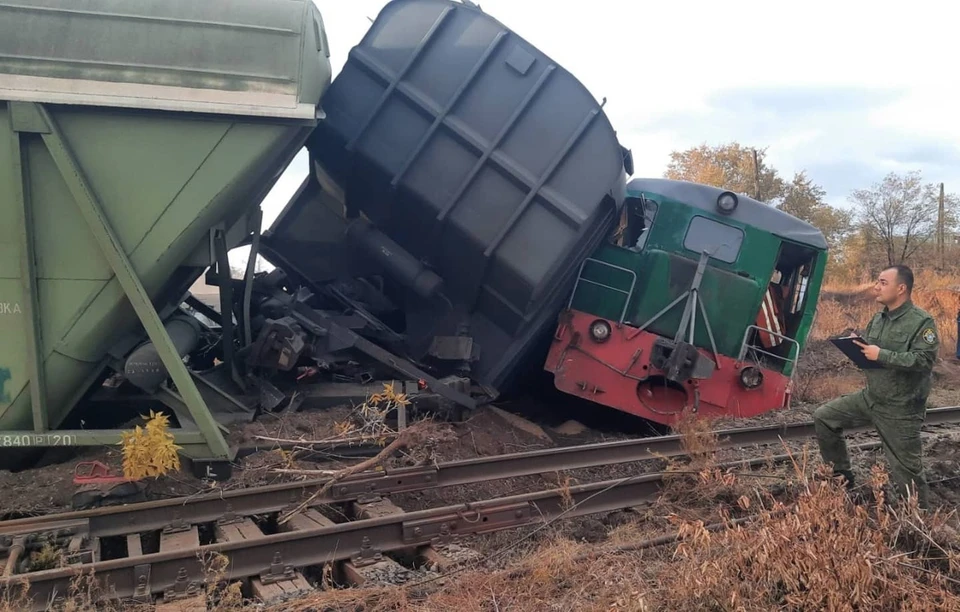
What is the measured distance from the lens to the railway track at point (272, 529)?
3.72 m

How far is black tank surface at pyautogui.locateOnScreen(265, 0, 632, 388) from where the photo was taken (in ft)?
21.9

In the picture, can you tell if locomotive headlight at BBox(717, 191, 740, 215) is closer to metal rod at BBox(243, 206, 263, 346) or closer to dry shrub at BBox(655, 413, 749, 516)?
dry shrub at BBox(655, 413, 749, 516)

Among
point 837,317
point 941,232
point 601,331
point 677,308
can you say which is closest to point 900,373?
point 677,308

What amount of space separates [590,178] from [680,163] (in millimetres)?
37440

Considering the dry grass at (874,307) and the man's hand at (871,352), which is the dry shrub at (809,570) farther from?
the dry grass at (874,307)

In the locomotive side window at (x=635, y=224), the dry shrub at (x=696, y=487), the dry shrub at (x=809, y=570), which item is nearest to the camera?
the dry shrub at (x=809, y=570)

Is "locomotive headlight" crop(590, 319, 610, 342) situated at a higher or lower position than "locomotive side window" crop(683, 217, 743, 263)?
lower

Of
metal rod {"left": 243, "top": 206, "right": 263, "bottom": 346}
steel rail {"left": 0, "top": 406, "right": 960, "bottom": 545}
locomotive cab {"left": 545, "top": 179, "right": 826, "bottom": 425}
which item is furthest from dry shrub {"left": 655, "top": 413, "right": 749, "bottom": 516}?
metal rod {"left": 243, "top": 206, "right": 263, "bottom": 346}

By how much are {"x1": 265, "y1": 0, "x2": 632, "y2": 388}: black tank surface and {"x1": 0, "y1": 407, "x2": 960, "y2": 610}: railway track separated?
222cm

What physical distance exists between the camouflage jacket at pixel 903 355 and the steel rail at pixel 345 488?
168 centimetres

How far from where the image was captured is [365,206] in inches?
295

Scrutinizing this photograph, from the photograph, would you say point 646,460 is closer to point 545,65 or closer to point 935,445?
point 935,445

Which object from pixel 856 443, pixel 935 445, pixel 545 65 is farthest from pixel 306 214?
pixel 935 445

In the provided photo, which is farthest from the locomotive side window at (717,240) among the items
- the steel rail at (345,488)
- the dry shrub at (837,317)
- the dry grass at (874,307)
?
the dry shrub at (837,317)
